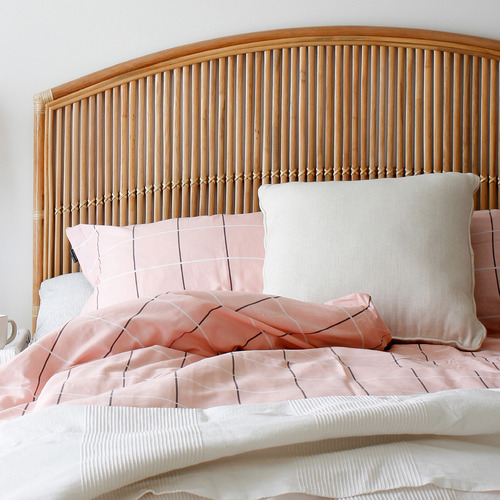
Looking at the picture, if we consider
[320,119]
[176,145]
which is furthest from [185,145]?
[320,119]

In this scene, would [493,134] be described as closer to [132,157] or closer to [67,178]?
[132,157]

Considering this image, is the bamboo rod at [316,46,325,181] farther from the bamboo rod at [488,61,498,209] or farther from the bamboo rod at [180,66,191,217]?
the bamboo rod at [488,61,498,209]

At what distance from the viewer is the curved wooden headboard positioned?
6.31 feet

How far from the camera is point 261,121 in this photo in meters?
1.94

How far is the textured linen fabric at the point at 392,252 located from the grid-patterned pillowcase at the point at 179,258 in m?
0.12

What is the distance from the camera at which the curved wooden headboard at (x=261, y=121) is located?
1.92 meters

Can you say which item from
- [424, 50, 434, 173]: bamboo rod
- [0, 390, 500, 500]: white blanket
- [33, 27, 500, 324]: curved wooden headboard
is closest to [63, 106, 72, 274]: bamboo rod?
[33, 27, 500, 324]: curved wooden headboard

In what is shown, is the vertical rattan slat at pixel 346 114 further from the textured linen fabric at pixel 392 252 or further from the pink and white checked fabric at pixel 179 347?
the pink and white checked fabric at pixel 179 347

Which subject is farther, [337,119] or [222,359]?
[337,119]

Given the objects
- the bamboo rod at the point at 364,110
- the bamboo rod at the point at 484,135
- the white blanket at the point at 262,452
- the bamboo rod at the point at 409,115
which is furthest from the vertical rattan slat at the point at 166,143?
the white blanket at the point at 262,452

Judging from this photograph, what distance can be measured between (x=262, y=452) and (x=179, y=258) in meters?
1.02

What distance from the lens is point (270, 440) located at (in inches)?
21.7

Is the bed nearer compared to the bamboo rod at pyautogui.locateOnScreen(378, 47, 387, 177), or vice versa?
the bed

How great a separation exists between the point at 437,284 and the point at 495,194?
2.59 ft
